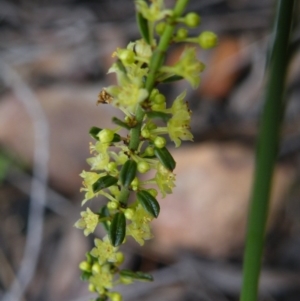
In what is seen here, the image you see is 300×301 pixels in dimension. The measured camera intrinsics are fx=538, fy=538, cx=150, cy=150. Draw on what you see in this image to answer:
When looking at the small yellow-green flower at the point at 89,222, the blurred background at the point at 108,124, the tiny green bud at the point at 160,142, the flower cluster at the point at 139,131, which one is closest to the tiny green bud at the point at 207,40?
the flower cluster at the point at 139,131

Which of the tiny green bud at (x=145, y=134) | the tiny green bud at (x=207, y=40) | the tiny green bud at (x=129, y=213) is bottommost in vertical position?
the tiny green bud at (x=129, y=213)

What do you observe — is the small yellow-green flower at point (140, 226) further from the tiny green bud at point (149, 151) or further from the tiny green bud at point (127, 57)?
the tiny green bud at point (127, 57)

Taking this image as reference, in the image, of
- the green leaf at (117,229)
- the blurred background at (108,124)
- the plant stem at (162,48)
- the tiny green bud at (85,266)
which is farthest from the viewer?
the blurred background at (108,124)

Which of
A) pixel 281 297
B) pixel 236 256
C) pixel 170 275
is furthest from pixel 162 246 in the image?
pixel 281 297

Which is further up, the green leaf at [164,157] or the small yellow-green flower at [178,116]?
the small yellow-green flower at [178,116]

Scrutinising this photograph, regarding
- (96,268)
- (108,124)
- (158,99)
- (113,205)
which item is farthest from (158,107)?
(108,124)

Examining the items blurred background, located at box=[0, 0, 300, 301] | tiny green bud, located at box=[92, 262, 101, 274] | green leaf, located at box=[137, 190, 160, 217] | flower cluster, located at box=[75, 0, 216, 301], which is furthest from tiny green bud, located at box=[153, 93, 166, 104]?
blurred background, located at box=[0, 0, 300, 301]

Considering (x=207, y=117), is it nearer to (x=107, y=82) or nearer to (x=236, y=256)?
(x=107, y=82)

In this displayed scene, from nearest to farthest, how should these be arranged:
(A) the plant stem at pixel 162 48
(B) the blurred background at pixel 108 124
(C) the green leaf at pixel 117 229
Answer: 1. (A) the plant stem at pixel 162 48
2. (C) the green leaf at pixel 117 229
3. (B) the blurred background at pixel 108 124
